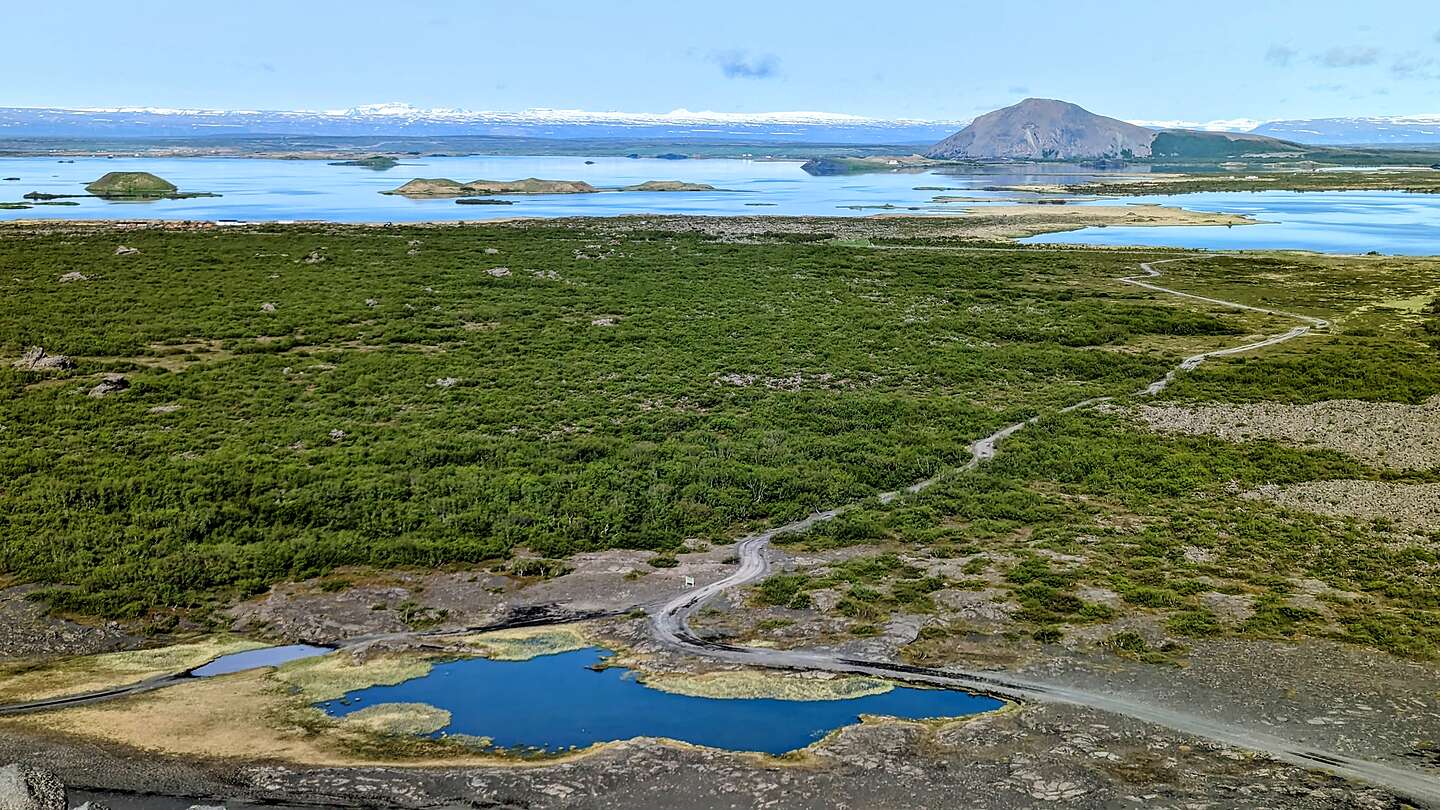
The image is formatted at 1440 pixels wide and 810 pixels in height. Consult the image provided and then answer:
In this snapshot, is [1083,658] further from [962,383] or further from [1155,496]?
[962,383]

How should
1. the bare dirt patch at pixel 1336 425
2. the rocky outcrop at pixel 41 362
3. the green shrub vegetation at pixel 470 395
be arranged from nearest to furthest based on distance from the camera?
the green shrub vegetation at pixel 470 395
the bare dirt patch at pixel 1336 425
the rocky outcrop at pixel 41 362

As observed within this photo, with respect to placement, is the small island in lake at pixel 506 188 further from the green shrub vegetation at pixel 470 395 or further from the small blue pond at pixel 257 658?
the small blue pond at pixel 257 658

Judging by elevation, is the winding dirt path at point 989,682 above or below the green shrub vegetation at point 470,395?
below

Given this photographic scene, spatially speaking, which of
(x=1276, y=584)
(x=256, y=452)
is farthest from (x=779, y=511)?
(x=256, y=452)

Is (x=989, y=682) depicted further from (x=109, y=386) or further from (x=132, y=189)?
(x=132, y=189)

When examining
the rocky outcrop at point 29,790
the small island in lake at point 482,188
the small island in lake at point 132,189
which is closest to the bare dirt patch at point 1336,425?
the rocky outcrop at point 29,790

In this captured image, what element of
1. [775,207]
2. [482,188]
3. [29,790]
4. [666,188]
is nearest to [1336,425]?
[29,790]
